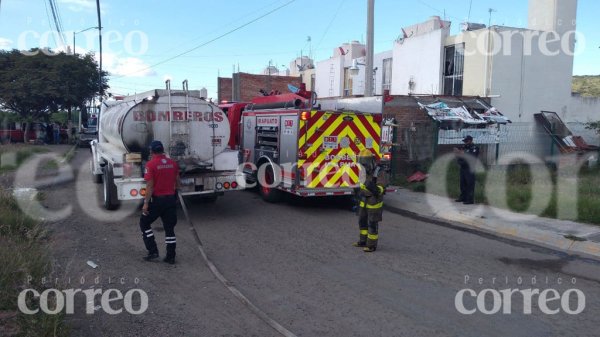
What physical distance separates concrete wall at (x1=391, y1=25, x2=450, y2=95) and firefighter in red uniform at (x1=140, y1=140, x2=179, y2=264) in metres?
14.4

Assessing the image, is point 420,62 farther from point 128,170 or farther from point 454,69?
point 128,170

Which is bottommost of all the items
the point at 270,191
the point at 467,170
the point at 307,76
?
the point at 270,191

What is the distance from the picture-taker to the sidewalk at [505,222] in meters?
8.22

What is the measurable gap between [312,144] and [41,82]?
28265mm

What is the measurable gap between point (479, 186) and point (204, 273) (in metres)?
8.67

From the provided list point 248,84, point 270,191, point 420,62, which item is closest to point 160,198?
point 270,191

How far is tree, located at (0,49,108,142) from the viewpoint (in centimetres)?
3216

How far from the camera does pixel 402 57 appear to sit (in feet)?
72.2

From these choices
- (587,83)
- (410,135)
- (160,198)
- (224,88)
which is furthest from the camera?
(587,83)

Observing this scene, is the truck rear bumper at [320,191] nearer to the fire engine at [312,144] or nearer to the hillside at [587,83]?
the fire engine at [312,144]

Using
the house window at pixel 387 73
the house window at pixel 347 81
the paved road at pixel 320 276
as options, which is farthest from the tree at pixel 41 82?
the paved road at pixel 320 276

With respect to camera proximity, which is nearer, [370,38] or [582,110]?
[370,38]

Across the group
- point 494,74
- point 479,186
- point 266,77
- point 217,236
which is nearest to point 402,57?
point 494,74

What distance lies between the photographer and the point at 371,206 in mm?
7469
